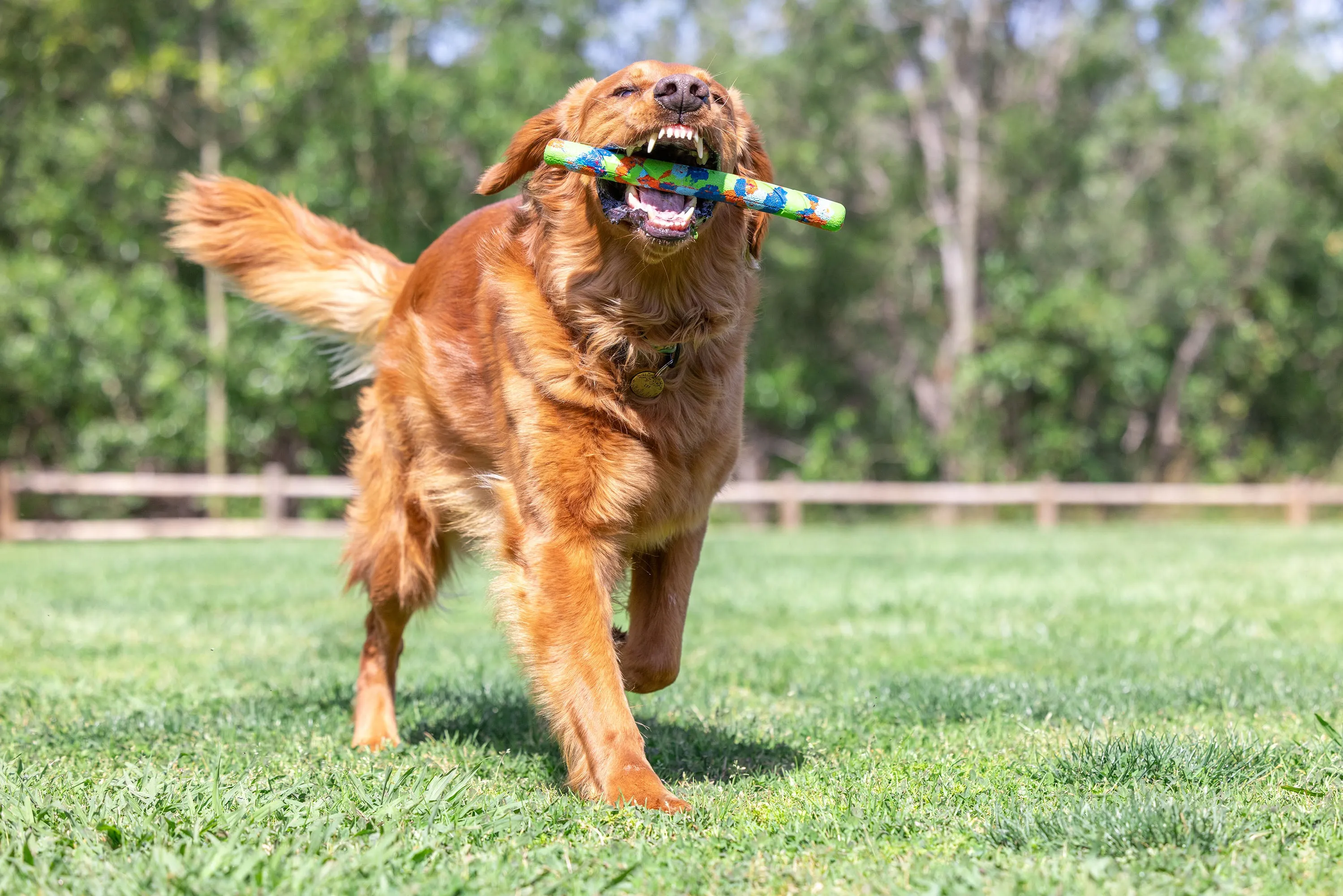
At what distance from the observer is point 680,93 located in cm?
328

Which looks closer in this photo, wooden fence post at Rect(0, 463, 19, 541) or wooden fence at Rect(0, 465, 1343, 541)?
wooden fence post at Rect(0, 463, 19, 541)

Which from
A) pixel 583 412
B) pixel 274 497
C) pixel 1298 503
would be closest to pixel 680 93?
pixel 583 412

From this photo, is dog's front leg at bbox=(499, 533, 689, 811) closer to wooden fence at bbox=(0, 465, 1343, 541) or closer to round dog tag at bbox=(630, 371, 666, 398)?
round dog tag at bbox=(630, 371, 666, 398)

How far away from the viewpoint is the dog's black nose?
10.7ft

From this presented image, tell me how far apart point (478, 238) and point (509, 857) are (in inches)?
82.9

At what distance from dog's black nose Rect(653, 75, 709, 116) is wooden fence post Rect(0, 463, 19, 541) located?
1755 cm

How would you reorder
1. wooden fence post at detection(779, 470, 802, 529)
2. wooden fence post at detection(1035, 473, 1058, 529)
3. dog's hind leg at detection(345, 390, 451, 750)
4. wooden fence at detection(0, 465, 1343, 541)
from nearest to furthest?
dog's hind leg at detection(345, 390, 451, 750) < wooden fence at detection(0, 465, 1343, 541) < wooden fence post at detection(779, 470, 802, 529) < wooden fence post at detection(1035, 473, 1058, 529)

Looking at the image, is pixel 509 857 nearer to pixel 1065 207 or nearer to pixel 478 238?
pixel 478 238

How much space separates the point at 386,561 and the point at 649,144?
185 centimetres

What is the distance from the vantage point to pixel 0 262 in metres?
21.0

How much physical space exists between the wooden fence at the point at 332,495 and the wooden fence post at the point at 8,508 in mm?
14

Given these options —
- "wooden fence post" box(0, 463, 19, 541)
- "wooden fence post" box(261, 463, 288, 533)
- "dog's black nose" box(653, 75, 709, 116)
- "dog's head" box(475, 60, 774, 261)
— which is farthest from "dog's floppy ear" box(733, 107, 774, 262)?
"wooden fence post" box(0, 463, 19, 541)

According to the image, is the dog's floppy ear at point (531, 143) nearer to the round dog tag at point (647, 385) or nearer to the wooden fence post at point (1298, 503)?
the round dog tag at point (647, 385)

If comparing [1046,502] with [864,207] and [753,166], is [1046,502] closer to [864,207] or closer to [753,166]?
[864,207]
